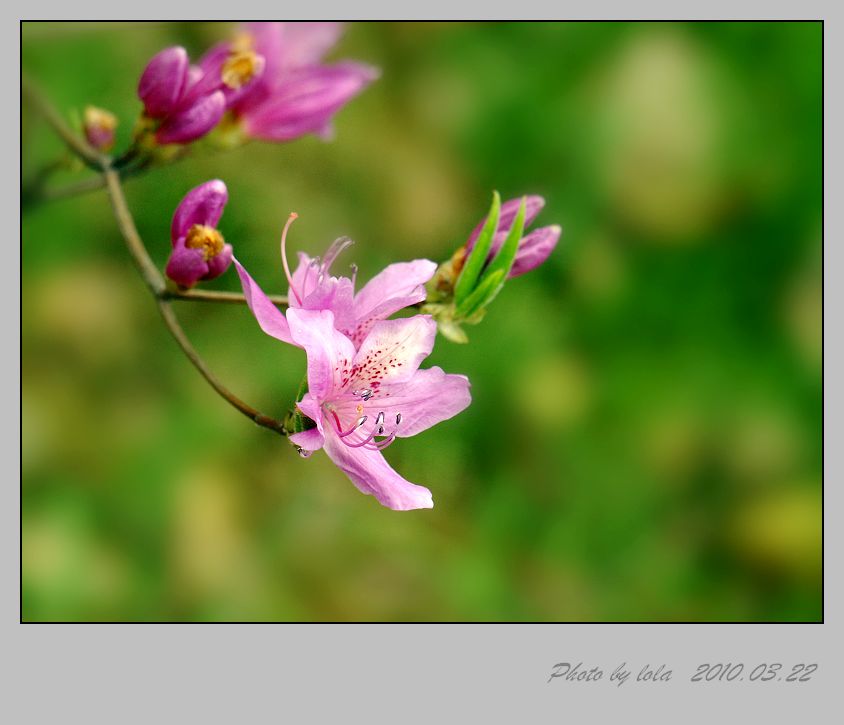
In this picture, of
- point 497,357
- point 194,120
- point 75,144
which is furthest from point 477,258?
point 497,357

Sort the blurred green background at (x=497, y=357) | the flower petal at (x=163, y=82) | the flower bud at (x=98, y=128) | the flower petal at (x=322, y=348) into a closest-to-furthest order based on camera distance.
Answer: the flower petal at (x=322, y=348) → the flower petal at (x=163, y=82) → the flower bud at (x=98, y=128) → the blurred green background at (x=497, y=357)

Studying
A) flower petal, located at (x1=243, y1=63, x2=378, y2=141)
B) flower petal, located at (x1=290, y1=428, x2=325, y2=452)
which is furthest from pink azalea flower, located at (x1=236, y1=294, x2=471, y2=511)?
flower petal, located at (x1=243, y1=63, x2=378, y2=141)

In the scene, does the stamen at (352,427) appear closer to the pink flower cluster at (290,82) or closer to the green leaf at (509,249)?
the green leaf at (509,249)

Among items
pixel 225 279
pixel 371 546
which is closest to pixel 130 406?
pixel 225 279

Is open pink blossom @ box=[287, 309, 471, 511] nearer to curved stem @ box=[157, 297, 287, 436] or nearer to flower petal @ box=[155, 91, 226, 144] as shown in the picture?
curved stem @ box=[157, 297, 287, 436]

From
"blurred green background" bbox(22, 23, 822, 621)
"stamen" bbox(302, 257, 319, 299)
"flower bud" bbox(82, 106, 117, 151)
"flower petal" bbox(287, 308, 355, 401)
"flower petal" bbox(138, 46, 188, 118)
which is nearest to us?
"flower petal" bbox(287, 308, 355, 401)

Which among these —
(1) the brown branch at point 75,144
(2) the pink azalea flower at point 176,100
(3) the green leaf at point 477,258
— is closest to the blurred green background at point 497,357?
(1) the brown branch at point 75,144

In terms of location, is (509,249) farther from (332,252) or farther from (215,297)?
(215,297)
